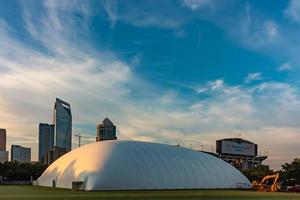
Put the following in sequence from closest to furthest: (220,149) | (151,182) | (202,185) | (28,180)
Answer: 1. (151,182)
2. (202,185)
3. (28,180)
4. (220,149)

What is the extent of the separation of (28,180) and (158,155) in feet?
134

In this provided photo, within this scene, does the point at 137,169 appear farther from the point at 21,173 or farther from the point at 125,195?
the point at 21,173

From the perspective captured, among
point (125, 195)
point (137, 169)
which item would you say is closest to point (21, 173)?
point (137, 169)

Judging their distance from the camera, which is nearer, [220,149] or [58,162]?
[58,162]

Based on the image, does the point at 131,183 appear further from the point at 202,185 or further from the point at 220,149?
the point at 220,149

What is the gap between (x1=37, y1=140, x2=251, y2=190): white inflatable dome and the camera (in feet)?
205

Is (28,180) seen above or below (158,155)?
below

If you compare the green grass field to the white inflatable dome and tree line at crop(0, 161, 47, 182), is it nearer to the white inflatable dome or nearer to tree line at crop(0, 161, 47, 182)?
the white inflatable dome

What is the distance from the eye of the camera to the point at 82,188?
197 feet

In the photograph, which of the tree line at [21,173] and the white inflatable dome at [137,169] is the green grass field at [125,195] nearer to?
the white inflatable dome at [137,169]

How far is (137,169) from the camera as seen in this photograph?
212 feet

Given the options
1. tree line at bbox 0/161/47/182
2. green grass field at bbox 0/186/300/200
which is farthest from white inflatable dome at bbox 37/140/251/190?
tree line at bbox 0/161/47/182

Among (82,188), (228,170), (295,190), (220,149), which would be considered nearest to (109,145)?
(82,188)

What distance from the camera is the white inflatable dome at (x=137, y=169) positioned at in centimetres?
6244
